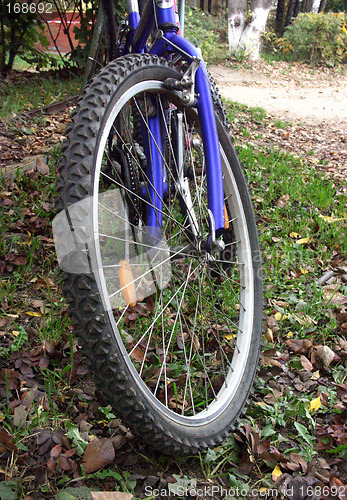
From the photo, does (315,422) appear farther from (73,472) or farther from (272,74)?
(272,74)

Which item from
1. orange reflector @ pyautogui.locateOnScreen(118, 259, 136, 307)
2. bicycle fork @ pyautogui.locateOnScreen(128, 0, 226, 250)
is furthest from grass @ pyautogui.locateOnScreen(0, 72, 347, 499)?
bicycle fork @ pyautogui.locateOnScreen(128, 0, 226, 250)

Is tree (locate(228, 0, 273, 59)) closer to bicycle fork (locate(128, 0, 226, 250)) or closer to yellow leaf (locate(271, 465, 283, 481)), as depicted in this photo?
bicycle fork (locate(128, 0, 226, 250))

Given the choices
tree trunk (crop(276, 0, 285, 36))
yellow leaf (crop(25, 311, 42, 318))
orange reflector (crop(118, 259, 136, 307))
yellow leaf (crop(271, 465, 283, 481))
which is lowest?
yellow leaf (crop(271, 465, 283, 481))

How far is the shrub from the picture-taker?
13.8m

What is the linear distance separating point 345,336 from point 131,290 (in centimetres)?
121

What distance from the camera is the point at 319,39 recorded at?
13.8 m

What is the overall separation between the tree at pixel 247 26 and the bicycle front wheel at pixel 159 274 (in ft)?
40.1

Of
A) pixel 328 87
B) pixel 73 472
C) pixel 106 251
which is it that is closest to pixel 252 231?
pixel 106 251

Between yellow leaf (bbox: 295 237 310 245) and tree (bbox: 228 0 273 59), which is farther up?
tree (bbox: 228 0 273 59)

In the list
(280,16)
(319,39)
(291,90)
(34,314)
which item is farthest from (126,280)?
(280,16)

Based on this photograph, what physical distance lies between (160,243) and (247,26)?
13.3 m

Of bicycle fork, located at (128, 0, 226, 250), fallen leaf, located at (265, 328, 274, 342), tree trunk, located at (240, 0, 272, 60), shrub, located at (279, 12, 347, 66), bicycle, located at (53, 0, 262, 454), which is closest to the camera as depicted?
bicycle, located at (53, 0, 262, 454)

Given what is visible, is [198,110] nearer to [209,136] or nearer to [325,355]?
[209,136]

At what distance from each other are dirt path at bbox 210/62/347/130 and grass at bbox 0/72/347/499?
13.9ft
